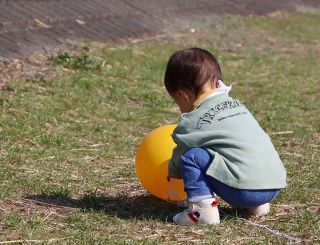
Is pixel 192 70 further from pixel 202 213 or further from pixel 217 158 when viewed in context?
pixel 202 213

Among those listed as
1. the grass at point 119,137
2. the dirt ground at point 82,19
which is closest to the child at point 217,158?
the grass at point 119,137

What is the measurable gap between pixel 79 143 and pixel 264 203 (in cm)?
220

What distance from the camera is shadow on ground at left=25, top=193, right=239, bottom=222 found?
4.39m

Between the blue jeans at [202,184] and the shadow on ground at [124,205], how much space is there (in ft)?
0.78

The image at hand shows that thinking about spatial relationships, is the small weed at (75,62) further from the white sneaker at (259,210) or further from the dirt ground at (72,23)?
the white sneaker at (259,210)

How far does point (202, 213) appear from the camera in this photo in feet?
13.5

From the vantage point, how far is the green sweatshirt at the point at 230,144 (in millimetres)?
4070

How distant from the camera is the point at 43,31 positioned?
28.7ft

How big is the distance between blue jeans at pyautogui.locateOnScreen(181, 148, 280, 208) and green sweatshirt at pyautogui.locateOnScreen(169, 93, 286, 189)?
39 millimetres

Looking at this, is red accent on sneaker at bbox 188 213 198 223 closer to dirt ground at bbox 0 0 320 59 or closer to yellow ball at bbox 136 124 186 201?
yellow ball at bbox 136 124 186 201

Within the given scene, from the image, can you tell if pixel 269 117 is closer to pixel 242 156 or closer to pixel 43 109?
pixel 43 109

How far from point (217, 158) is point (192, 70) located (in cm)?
54

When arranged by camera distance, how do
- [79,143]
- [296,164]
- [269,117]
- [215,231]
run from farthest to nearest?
[269,117] → [79,143] → [296,164] → [215,231]

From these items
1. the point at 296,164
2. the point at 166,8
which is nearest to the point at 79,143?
the point at 296,164
